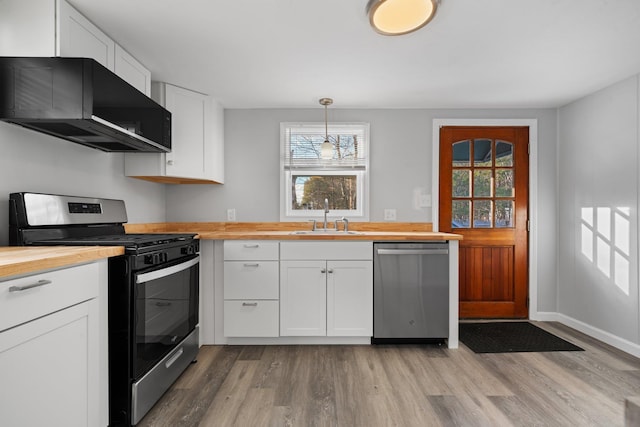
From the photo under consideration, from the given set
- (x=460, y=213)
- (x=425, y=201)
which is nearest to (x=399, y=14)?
(x=425, y=201)

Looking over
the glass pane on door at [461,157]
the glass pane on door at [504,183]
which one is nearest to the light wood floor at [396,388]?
the glass pane on door at [504,183]

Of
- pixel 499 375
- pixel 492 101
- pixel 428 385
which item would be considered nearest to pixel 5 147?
pixel 428 385

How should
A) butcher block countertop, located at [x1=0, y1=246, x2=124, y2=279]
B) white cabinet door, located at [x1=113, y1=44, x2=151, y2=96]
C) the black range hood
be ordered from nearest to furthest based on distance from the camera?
butcher block countertop, located at [x1=0, y1=246, x2=124, y2=279] → the black range hood → white cabinet door, located at [x1=113, y1=44, x2=151, y2=96]

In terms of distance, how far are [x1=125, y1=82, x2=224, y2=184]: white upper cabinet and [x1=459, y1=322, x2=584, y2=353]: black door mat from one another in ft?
8.81

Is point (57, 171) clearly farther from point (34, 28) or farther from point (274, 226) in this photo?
point (274, 226)

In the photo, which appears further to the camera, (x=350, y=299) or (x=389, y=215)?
(x=389, y=215)

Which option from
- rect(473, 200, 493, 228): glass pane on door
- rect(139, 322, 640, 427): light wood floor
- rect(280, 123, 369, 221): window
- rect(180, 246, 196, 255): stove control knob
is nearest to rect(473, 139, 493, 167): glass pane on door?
rect(473, 200, 493, 228): glass pane on door

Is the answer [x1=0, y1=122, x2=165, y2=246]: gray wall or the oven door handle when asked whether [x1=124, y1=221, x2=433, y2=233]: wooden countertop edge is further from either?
the oven door handle

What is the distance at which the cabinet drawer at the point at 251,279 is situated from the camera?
2.66 meters

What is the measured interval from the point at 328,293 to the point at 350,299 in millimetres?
183

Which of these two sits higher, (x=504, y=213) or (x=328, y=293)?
(x=504, y=213)

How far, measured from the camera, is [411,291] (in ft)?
8.70

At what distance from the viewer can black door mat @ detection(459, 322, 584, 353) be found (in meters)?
2.66

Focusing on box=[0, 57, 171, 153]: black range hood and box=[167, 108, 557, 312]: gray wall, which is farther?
box=[167, 108, 557, 312]: gray wall
